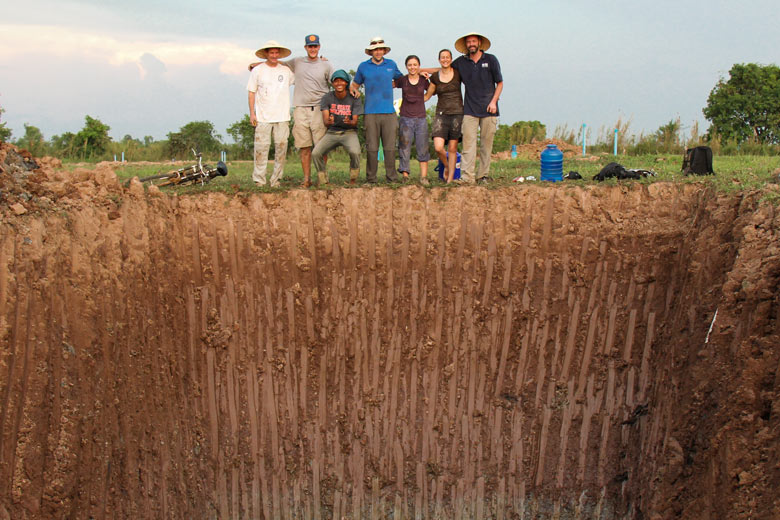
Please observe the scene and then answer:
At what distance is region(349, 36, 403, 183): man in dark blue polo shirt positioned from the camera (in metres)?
8.98

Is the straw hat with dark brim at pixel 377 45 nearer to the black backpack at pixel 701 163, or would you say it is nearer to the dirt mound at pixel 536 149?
the black backpack at pixel 701 163

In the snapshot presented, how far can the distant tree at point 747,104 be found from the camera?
21.6m

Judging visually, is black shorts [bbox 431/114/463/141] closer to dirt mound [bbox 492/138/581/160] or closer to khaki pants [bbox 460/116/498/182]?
khaki pants [bbox 460/116/498/182]

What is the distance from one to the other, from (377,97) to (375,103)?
80mm

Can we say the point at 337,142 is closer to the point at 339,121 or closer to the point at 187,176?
the point at 339,121

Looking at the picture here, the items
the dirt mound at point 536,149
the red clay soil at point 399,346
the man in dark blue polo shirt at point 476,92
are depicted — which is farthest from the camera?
the dirt mound at point 536,149

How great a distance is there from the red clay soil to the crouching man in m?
1.35

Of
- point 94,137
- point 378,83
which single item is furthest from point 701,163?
point 94,137

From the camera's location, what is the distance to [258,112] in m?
9.16

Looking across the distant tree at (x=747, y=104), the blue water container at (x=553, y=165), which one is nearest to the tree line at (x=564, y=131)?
the distant tree at (x=747, y=104)

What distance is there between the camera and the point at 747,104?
22.0 meters

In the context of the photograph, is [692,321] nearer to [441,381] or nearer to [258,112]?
[441,381]

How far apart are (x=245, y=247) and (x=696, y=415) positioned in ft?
16.0

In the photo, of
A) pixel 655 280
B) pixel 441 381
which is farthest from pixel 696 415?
pixel 441 381
